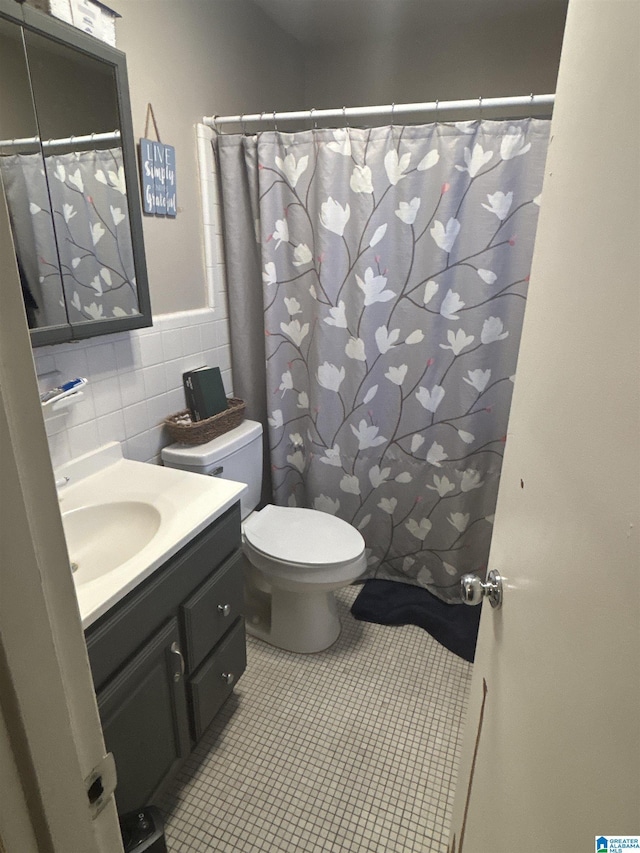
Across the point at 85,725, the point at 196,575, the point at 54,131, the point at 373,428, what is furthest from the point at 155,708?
the point at 54,131

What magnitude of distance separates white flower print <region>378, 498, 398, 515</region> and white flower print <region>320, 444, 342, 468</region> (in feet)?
0.81

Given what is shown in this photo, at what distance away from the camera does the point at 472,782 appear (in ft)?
2.96

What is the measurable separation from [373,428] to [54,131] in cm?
142

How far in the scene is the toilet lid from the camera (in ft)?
5.73

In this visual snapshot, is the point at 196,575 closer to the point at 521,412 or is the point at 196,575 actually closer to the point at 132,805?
the point at 132,805

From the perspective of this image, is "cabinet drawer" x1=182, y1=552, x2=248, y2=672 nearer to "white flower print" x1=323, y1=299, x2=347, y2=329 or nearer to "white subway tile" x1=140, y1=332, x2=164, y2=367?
"white subway tile" x1=140, y1=332, x2=164, y2=367

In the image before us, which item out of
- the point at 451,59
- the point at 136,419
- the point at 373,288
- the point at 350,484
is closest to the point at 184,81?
the point at 373,288

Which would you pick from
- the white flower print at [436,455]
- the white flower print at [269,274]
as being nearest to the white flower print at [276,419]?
the white flower print at [269,274]

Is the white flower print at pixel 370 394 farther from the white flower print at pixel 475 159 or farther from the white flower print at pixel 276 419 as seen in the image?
the white flower print at pixel 475 159

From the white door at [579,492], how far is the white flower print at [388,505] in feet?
4.54

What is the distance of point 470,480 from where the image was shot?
2012 millimetres

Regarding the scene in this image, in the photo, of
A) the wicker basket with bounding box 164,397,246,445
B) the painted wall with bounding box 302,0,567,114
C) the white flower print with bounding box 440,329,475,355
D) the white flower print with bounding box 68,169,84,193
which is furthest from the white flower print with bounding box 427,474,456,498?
the painted wall with bounding box 302,0,567,114

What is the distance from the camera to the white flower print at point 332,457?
213cm

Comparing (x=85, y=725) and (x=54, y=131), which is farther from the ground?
(x=54, y=131)
